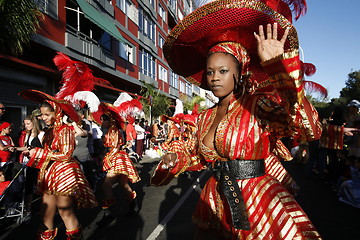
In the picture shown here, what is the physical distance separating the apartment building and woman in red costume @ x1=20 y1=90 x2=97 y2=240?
202 cm

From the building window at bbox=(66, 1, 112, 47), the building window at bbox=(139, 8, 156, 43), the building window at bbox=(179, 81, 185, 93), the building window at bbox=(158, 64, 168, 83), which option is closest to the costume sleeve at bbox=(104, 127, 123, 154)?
the building window at bbox=(66, 1, 112, 47)

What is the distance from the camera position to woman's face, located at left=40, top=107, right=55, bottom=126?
311 centimetres

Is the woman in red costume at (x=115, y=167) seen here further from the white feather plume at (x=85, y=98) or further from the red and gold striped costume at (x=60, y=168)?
the red and gold striped costume at (x=60, y=168)

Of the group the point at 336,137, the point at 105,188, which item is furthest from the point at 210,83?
the point at 105,188

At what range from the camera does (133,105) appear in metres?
5.80

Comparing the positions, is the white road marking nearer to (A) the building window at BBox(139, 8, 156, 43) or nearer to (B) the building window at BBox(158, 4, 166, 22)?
(A) the building window at BBox(139, 8, 156, 43)

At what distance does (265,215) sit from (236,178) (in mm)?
269

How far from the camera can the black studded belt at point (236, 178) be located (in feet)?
4.53

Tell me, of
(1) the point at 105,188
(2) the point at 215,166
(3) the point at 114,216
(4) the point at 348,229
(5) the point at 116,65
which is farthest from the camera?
(5) the point at 116,65

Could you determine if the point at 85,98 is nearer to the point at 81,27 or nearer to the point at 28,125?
the point at 28,125

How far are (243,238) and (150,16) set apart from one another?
24.6 m

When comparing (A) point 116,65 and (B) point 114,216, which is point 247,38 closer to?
(B) point 114,216

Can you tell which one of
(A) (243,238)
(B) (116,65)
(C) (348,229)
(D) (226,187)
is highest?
(B) (116,65)

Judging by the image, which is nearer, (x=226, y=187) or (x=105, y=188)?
(x=226, y=187)
